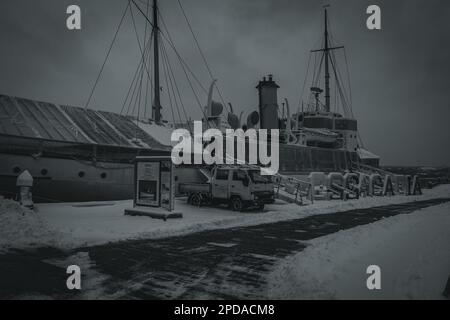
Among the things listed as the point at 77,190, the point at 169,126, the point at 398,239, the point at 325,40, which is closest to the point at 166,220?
the point at 77,190

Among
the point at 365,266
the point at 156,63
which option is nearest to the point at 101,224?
the point at 365,266

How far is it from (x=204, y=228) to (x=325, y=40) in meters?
55.3

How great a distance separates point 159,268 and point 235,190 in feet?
38.9

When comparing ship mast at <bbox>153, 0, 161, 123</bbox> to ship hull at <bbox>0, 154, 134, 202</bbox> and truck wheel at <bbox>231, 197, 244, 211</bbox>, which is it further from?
truck wheel at <bbox>231, 197, 244, 211</bbox>

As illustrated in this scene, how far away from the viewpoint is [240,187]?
1886cm

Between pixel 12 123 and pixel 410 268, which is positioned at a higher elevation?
pixel 12 123

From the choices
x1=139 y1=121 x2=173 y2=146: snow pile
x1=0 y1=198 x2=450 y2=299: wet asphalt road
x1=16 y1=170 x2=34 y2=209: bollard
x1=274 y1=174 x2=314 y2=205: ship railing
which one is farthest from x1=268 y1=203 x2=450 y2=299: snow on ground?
x1=139 y1=121 x2=173 y2=146: snow pile

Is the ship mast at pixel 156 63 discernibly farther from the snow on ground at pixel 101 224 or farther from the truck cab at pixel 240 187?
the snow on ground at pixel 101 224

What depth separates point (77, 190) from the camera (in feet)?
61.5

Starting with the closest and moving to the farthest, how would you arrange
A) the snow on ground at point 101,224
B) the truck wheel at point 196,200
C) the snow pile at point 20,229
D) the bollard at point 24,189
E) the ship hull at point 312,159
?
the snow pile at point 20,229
the snow on ground at point 101,224
the bollard at point 24,189
the truck wheel at point 196,200
the ship hull at point 312,159

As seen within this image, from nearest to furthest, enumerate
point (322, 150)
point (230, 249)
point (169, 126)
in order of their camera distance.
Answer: point (230, 249)
point (169, 126)
point (322, 150)

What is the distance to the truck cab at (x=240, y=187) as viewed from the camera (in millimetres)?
18594

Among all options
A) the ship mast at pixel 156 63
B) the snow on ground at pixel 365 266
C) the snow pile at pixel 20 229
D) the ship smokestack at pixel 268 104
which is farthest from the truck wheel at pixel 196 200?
the ship smokestack at pixel 268 104
